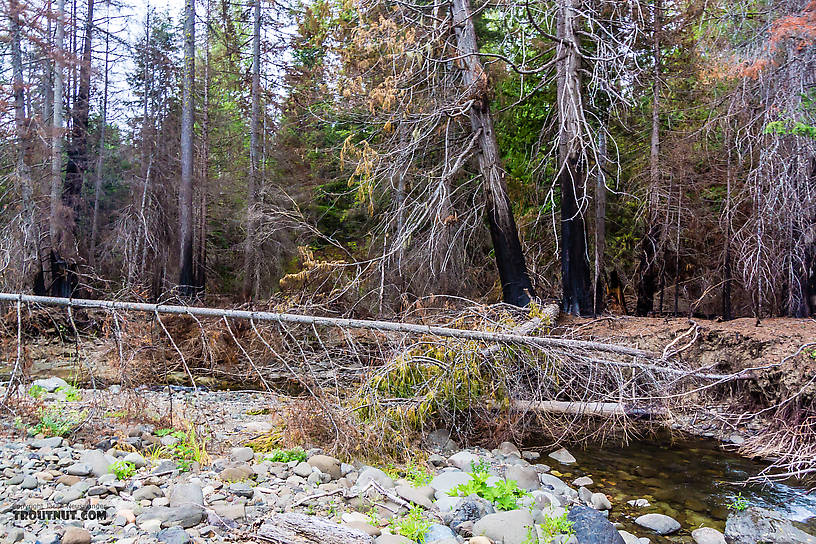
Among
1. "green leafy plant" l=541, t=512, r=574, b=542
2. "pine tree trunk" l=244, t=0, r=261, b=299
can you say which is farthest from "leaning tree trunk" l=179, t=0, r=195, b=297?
"green leafy plant" l=541, t=512, r=574, b=542

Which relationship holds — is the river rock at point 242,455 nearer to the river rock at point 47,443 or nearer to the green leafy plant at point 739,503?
the river rock at point 47,443

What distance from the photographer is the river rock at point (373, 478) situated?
15.4 ft

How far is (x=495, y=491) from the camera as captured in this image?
4629 mm

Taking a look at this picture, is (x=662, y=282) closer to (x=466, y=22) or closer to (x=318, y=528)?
(x=466, y=22)

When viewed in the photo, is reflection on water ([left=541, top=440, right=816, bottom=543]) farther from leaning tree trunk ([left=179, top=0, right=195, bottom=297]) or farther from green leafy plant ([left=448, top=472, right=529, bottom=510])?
leaning tree trunk ([left=179, top=0, right=195, bottom=297])

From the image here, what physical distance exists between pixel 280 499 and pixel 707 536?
3.60 metres

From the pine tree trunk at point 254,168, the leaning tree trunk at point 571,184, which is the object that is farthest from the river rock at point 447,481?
the pine tree trunk at point 254,168

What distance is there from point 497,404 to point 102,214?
1841cm

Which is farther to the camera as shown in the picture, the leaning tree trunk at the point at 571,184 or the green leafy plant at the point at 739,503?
the leaning tree trunk at the point at 571,184

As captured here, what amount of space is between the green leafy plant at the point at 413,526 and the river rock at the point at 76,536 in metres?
2.03

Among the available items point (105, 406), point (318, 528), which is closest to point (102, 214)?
point (105, 406)

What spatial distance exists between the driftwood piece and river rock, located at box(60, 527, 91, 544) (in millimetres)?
1048

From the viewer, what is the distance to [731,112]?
26.3ft

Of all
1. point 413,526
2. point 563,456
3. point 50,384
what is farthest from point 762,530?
point 50,384
